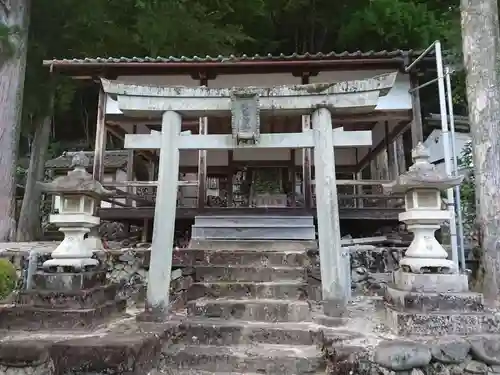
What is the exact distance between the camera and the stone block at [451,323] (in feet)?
Result: 13.5

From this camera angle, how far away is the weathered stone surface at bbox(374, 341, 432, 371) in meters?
3.55

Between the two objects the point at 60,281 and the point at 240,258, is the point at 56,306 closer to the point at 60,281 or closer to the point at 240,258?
the point at 60,281

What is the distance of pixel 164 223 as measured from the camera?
17.0 ft

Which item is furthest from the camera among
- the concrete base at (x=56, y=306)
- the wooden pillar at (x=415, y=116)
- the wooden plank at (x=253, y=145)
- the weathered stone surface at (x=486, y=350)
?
the wooden pillar at (x=415, y=116)

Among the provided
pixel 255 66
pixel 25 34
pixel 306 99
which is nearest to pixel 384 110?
pixel 255 66

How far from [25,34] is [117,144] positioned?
12.8 metres

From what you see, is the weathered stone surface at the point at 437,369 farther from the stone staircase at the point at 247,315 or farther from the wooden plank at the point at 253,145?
the wooden plank at the point at 253,145

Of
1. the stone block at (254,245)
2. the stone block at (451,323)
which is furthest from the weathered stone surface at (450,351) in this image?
the stone block at (254,245)

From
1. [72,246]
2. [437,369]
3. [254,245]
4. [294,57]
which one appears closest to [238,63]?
[294,57]

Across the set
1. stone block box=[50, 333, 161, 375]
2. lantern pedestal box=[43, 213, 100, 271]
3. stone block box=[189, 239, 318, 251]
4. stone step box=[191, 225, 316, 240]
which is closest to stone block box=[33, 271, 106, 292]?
lantern pedestal box=[43, 213, 100, 271]

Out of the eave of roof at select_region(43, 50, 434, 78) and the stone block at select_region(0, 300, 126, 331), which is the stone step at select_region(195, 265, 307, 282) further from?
the eave of roof at select_region(43, 50, 434, 78)

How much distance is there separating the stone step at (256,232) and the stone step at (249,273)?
1572 millimetres

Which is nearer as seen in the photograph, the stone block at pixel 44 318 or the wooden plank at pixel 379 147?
the stone block at pixel 44 318

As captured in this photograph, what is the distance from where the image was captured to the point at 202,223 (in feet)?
27.0
